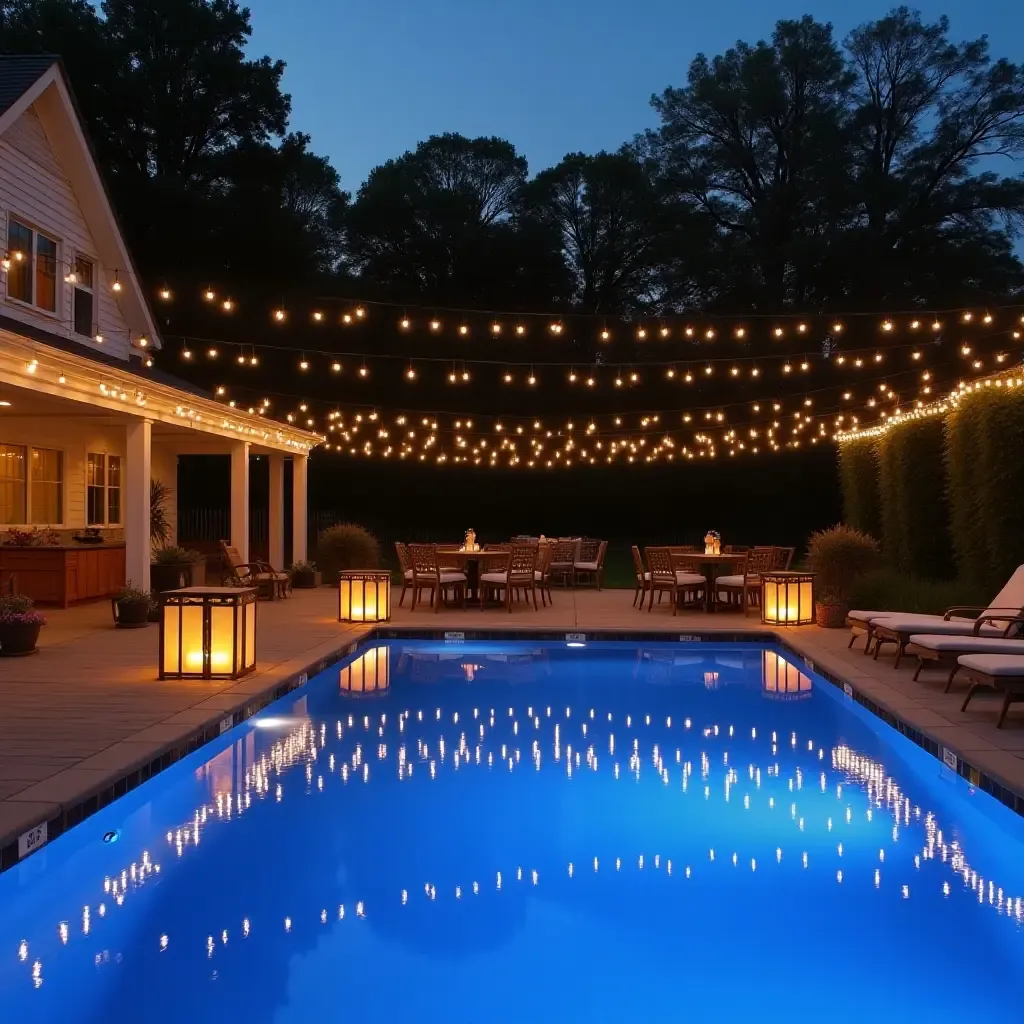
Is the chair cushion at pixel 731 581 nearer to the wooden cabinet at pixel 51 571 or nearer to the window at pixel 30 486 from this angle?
the wooden cabinet at pixel 51 571

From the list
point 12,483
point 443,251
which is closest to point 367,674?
point 12,483

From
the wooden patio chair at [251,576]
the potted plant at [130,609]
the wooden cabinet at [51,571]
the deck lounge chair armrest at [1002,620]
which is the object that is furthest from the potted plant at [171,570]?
the deck lounge chair armrest at [1002,620]

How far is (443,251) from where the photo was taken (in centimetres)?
2794

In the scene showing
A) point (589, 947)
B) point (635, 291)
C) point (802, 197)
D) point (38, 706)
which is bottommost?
point (589, 947)

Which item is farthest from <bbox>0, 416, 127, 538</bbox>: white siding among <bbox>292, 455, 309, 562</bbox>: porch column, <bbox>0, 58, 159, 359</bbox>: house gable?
<bbox>292, 455, 309, 562</bbox>: porch column

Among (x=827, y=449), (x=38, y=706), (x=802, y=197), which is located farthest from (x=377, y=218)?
(x=38, y=706)

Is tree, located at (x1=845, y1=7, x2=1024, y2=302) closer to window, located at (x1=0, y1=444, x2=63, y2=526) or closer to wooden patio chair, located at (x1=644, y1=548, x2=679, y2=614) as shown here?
wooden patio chair, located at (x1=644, y1=548, x2=679, y2=614)

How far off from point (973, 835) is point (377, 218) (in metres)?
25.6

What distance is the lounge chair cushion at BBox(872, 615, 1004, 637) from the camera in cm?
762

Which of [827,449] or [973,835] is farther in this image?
[827,449]

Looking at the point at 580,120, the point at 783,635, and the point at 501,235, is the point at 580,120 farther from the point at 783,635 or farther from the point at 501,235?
the point at 783,635

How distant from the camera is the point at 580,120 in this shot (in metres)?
52.5

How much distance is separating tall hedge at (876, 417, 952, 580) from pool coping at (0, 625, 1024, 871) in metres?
3.55

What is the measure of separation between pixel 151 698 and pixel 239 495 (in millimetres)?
8662
